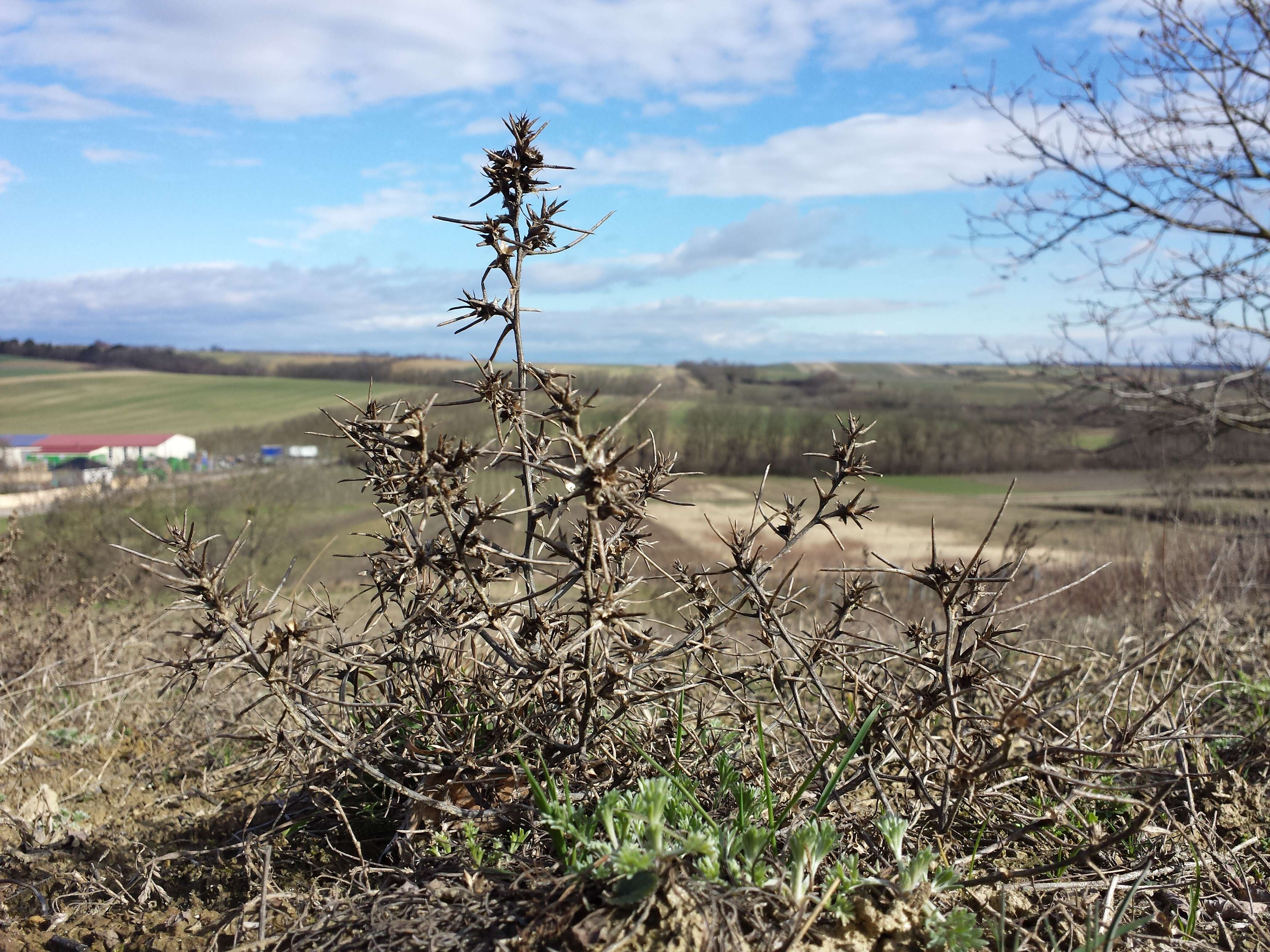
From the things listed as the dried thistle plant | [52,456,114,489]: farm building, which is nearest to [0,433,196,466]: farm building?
[52,456,114,489]: farm building

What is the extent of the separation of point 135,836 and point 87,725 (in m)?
1.79

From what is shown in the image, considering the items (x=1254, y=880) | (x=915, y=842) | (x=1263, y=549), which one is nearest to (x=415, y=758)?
(x=915, y=842)

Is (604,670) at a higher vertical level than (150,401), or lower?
lower

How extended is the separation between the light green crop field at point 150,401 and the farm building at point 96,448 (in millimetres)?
3566

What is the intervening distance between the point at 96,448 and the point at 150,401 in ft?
86.6

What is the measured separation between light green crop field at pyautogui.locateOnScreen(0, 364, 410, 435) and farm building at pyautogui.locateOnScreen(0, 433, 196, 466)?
11.7 ft

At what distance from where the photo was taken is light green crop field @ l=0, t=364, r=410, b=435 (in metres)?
37.1

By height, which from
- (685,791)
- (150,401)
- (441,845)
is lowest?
(441,845)

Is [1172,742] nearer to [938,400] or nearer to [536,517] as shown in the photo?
[536,517]

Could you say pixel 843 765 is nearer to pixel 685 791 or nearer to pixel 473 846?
pixel 685 791

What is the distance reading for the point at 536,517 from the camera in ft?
7.11

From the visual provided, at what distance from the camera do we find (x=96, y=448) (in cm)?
2417

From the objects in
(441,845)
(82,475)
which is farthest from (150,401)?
(441,845)

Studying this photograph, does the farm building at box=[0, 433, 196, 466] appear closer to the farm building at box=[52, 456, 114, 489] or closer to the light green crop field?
the farm building at box=[52, 456, 114, 489]
